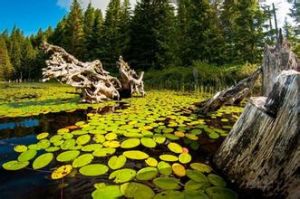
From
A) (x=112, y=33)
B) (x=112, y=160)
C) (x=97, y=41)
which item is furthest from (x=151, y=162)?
(x=97, y=41)

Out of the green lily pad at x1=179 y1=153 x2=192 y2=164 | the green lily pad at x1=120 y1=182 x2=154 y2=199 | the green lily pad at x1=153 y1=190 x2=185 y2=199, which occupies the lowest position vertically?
the green lily pad at x1=153 y1=190 x2=185 y2=199

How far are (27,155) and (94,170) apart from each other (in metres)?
1.03

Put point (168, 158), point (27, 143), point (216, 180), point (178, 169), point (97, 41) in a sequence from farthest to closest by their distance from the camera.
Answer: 1. point (97, 41)
2. point (27, 143)
3. point (168, 158)
4. point (178, 169)
5. point (216, 180)

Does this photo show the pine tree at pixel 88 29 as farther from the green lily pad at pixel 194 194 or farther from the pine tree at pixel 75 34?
the green lily pad at pixel 194 194

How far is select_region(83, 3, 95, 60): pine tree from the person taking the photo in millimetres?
32750

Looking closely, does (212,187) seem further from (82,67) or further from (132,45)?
(132,45)

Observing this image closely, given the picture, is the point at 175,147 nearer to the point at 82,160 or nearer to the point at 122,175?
the point at 122,175

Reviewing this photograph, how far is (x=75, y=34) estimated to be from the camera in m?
36.6

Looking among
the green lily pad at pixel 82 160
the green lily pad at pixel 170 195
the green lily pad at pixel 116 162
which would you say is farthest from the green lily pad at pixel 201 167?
the green lily pad at pixel 82 160

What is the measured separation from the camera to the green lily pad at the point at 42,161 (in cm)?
289

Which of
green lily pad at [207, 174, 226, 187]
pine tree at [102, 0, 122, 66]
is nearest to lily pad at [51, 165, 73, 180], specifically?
green lily pad at [207, 174, 226, 187]

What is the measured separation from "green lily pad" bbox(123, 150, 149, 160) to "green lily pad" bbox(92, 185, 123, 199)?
0.80 metres

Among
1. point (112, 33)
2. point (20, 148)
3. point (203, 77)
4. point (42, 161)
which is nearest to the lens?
point (42, 161)

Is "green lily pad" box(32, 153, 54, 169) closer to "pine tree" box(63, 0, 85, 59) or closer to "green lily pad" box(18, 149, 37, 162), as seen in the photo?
"green lily pad" box(18, 149, 37, 162)
